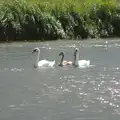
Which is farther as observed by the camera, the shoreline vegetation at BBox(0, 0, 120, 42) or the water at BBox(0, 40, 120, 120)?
the shoreline vegetation at BBox(0, 0, 120, 42)

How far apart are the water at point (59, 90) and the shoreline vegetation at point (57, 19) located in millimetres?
8565

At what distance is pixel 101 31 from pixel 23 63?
16.1 m

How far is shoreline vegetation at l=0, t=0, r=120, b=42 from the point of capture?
35219 mm

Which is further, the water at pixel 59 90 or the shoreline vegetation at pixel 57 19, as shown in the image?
the shoreline vegetation at pixel 57 19

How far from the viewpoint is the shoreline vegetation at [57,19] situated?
1387 inches

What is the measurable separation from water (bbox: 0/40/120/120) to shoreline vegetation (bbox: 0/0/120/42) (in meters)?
8.56

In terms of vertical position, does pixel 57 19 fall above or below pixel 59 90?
above

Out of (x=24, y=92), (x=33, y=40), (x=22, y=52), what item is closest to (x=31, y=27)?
(x=33, y=40)

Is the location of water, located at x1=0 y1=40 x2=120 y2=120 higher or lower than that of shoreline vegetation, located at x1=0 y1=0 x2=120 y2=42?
lower

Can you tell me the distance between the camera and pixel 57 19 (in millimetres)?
37531

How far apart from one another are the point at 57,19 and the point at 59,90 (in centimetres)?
2108

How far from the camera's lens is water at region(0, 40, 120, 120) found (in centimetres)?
1388

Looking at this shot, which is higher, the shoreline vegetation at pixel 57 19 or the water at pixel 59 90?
the shoreline vegetation at pixel 57 19

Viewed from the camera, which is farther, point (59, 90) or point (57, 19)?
point (57, 19)
